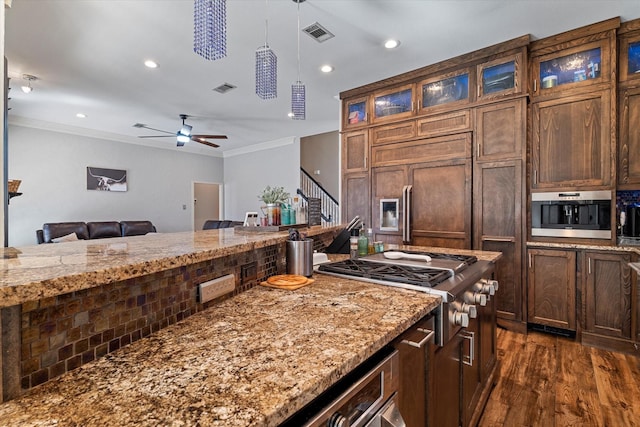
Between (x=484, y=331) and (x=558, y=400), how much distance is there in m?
0.75

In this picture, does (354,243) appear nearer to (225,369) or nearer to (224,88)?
(225,369)

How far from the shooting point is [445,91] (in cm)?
345

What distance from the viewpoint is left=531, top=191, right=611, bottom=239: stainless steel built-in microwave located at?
8.80 ft

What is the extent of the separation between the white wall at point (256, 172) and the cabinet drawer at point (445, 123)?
3.75m

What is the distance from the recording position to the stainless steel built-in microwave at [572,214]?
8.80 feet

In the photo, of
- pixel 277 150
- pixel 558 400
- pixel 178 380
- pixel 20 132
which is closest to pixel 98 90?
pixel 20 132

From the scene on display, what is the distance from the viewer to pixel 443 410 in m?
1.25

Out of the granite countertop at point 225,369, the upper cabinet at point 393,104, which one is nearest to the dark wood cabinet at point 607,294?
the upper cabinet at point 393,104

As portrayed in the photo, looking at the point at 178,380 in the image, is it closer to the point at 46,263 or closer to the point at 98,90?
the point at 46,263

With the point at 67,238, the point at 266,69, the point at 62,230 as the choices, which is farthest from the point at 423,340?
the point at 62,230

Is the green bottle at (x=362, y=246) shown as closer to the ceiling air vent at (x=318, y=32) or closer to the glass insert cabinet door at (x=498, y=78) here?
the ceiling air vent at (x=318, y=32)

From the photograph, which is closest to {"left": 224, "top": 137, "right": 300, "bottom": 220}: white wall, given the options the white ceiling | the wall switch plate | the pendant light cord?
the white ceiling

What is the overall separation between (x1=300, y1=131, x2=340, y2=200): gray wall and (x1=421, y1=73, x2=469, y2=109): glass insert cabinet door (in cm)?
396

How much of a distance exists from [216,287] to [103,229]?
20.8 ft
